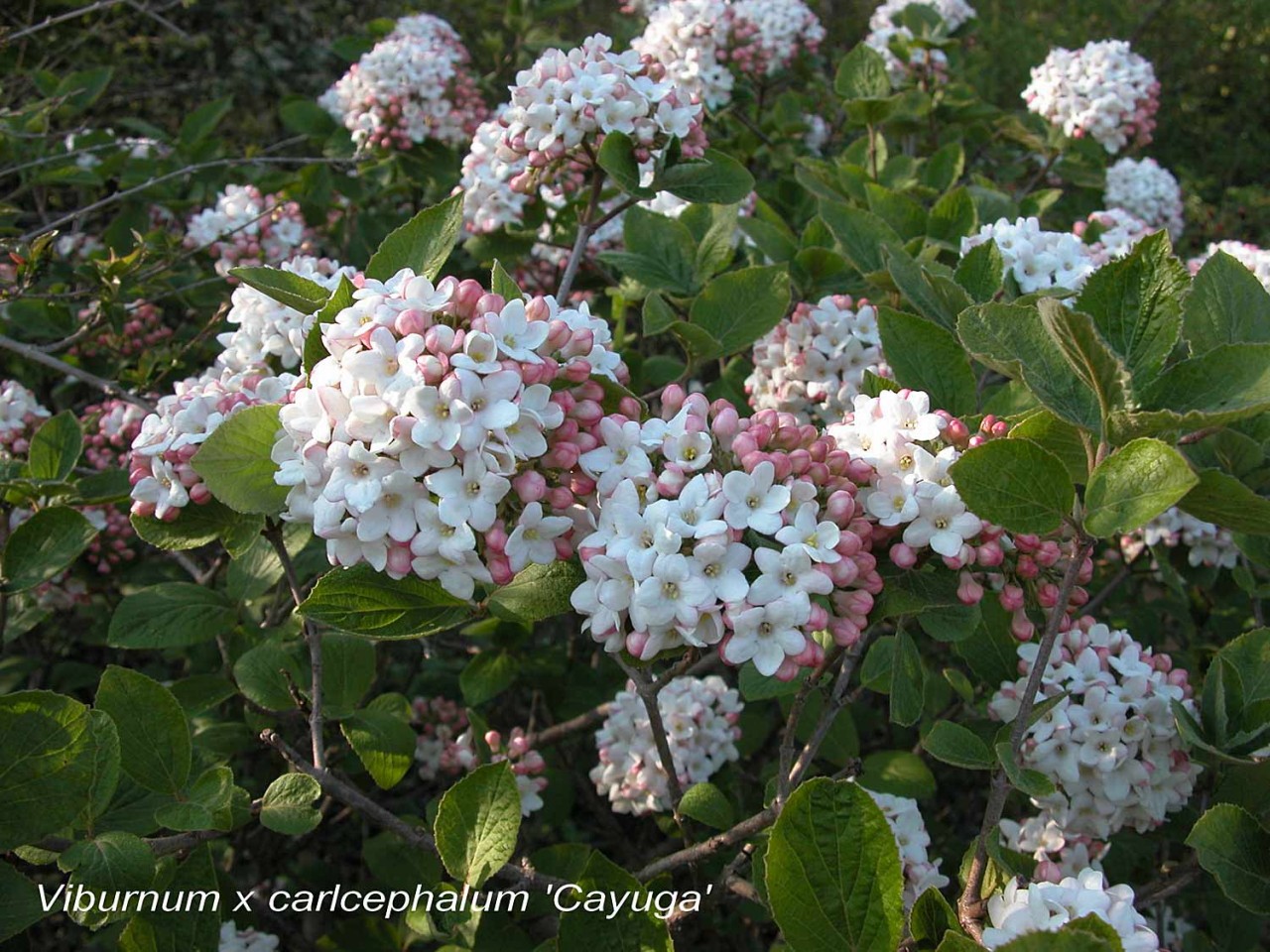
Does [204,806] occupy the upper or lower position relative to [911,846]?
upper

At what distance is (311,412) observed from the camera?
1200mm

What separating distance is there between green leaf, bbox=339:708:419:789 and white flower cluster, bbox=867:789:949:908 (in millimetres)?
793

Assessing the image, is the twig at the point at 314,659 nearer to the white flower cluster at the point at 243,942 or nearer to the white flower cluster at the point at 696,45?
the white flower cluster at the point at 243,942

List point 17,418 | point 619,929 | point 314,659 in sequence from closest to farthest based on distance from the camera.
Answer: point 619,929 → point 314,659 → point 17,418

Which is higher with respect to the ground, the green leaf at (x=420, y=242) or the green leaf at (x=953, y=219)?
the green leaf at (x=420, y=242)

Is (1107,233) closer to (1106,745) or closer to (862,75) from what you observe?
(862,75)

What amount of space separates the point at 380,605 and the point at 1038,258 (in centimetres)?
140

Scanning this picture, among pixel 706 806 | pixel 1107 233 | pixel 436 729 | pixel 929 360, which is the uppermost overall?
pixel 929 360

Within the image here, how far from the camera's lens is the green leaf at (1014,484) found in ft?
3.77

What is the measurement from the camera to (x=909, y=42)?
11.8 ft

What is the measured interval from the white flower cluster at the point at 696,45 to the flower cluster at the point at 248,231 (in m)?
1.31

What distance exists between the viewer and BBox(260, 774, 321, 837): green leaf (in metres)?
1.50

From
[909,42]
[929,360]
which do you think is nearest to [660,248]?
[929,360]

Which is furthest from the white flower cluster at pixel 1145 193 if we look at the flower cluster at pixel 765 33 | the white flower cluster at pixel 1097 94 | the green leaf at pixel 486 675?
the green leaf at pixel 486 675
